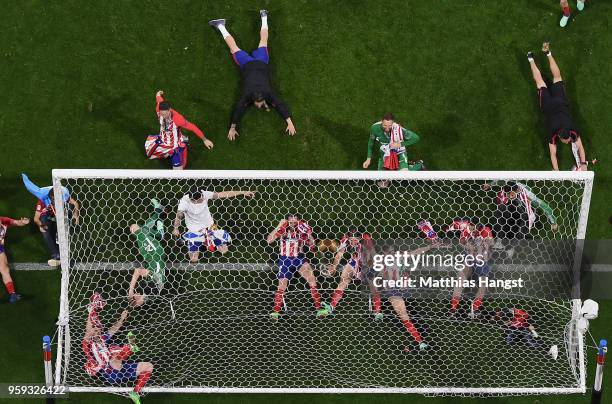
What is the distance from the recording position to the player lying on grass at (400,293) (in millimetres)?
12844

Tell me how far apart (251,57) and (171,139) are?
1808 millimetres

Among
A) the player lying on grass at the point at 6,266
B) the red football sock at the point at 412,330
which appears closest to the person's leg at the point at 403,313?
the red football sock at the point at 412,330

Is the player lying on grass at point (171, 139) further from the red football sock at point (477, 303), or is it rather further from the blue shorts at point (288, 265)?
the red football sock at point (477, 303)

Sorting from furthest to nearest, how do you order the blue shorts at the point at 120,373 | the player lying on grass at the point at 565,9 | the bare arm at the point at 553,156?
1. the player lying on grass at the point at 565,9
2. the bare arm at the point at 553,156
3. the blue shorts at the point at 120,373

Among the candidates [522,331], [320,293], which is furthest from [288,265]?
[522,331]

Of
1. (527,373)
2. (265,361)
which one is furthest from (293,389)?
(527,373)

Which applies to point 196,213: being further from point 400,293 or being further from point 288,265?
point 400,293

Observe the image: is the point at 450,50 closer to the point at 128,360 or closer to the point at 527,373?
the point at 527,373

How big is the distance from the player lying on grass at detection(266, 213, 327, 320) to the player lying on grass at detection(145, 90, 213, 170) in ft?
6.06

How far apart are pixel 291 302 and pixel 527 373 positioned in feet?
11.7

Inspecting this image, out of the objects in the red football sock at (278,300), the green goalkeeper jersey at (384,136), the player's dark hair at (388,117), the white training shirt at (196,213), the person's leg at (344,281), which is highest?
the player's dark hair at (388,117)

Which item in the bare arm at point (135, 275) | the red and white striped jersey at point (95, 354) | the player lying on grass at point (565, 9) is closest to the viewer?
the red and white striped jersey at point (95, 354)

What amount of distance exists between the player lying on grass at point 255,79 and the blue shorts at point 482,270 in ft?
11.3

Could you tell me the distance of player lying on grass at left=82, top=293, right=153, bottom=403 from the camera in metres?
12.3
